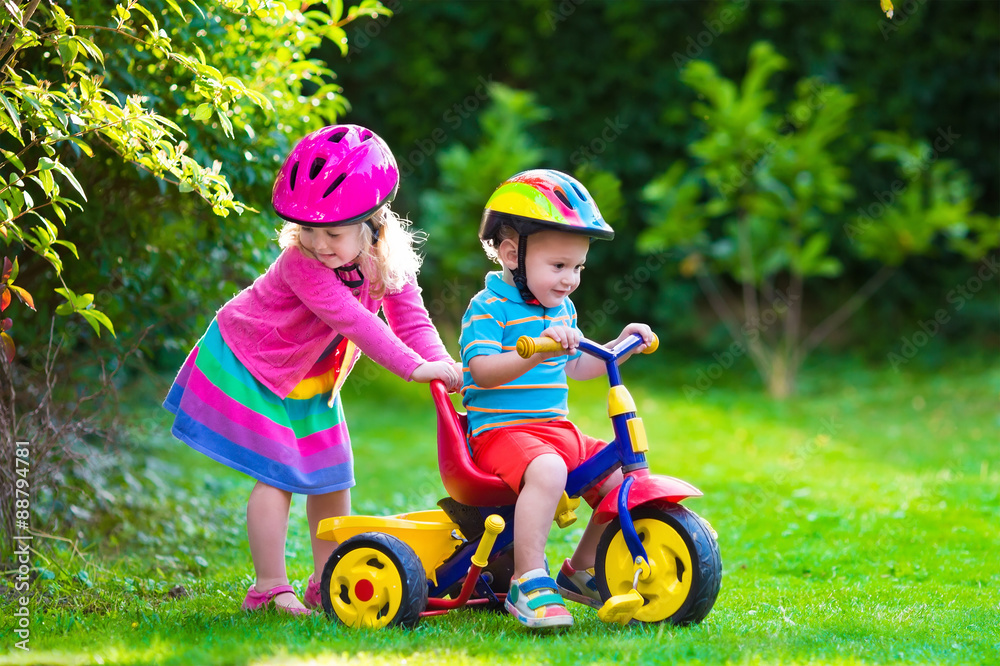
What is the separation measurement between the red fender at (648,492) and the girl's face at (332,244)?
1.12 metres

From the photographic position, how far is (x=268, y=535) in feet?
11.3

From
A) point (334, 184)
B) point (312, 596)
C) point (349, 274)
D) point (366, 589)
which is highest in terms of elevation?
point (334, 184)

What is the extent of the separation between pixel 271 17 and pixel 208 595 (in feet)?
6.77

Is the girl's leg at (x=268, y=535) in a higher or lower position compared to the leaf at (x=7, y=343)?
lower

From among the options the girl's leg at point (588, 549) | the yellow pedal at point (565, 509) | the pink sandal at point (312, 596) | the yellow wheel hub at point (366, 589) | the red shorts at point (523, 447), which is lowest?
the pink sandal at point (312, 596)

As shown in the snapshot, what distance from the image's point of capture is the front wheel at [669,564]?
309cm

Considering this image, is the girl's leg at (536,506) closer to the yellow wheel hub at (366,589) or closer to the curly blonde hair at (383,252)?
the yellow wheel hub at (366,589)

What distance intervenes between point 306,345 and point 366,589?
2.64 feet

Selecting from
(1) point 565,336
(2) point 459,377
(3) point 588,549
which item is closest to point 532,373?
(2) point 459,377

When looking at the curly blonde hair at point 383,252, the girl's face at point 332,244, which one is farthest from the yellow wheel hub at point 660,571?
the girl's face at point 332,244

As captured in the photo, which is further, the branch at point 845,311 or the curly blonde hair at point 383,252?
the branch at point 845,311

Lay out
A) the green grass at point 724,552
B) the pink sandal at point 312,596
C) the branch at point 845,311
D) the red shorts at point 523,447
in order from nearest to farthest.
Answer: the green grass at point 724,552, the red shorts at point 523,447, the pink sandal at point 312,596, the branch at point 845,311

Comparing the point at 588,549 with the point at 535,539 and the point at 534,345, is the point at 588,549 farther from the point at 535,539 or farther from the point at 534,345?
the point at 534,345

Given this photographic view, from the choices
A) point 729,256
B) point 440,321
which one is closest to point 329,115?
point 729,256
